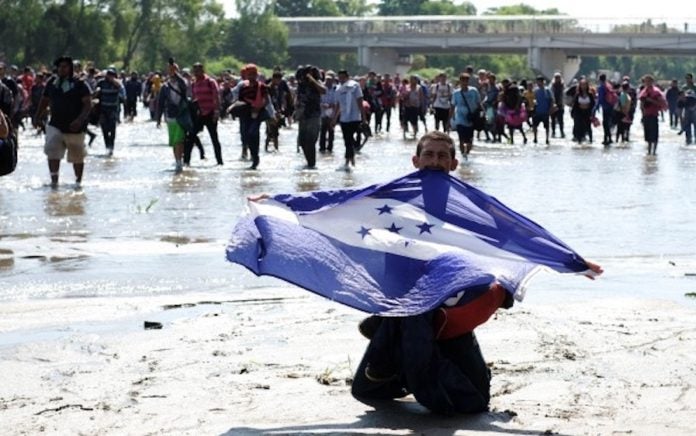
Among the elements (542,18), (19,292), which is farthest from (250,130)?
(542,18)

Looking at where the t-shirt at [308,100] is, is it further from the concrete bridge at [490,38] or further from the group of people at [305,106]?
the concrete bridge at [490,38]

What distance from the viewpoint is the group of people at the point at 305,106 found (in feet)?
65.4

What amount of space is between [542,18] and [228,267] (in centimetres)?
13359

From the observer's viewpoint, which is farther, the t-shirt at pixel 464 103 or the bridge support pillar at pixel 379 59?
the bridge support pillar at pixel 379 59

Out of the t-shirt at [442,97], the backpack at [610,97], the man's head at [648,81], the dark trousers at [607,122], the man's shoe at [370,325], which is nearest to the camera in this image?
the man's shoe at [370,325]

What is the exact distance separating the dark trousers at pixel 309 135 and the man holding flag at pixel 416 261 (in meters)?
16.5

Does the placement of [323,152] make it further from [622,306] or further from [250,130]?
[622,306]

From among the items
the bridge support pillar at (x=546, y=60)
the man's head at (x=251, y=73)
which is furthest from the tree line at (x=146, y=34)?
the man's head at (x=251, y=73)

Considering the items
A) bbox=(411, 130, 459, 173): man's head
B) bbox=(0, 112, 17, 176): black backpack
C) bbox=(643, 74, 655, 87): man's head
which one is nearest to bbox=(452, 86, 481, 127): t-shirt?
bbox=(643, 74, 655, 87): man's head

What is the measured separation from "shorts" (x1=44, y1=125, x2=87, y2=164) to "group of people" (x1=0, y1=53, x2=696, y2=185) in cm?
1

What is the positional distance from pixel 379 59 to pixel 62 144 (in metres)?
138

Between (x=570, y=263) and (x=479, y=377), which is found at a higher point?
(x=570, y=263)

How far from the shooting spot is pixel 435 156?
24.6 feet

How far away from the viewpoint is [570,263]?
23.5 feet
